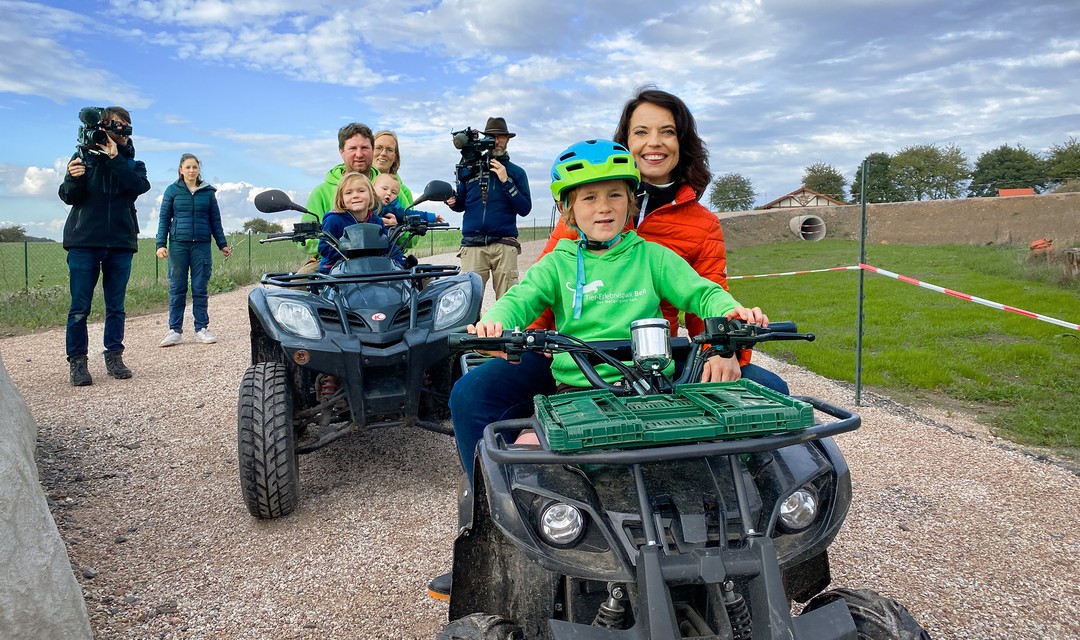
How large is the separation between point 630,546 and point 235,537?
8.92 feet

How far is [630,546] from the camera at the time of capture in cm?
167

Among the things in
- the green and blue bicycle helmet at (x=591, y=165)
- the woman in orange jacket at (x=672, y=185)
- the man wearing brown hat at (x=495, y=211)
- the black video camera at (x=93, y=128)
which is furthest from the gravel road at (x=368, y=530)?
the man wearing brown hat at (x=495, y=211)

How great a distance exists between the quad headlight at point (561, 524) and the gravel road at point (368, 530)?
1.35 meters

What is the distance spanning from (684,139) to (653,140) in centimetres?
18

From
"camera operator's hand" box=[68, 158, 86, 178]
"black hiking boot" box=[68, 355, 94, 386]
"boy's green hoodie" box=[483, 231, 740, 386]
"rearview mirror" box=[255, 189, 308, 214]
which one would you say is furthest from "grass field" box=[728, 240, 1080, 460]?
"camera operator's hand" box=[68, 158, 86, 178]

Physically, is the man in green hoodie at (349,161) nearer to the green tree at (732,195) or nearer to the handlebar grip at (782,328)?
the handlebar grip at (782,328)

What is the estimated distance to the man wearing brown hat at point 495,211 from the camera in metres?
6.83

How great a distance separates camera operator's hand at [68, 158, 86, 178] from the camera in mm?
6645

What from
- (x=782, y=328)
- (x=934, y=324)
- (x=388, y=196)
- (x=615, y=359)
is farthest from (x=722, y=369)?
(x=934, y=324)

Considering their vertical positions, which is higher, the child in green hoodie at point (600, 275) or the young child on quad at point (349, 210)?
the young child on quad at point (349, 210)

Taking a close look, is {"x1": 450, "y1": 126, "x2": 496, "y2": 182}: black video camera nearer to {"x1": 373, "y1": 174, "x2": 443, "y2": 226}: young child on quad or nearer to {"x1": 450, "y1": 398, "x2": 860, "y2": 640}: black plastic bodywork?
{"x1": 373, "y1": 174, "x2": 443, "y2": 226}: young child on quad

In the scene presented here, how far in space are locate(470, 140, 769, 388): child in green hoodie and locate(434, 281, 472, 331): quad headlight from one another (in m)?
1.50

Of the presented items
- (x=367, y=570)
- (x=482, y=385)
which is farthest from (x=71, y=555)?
(x=482, y=385)

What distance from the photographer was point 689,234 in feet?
10.5
